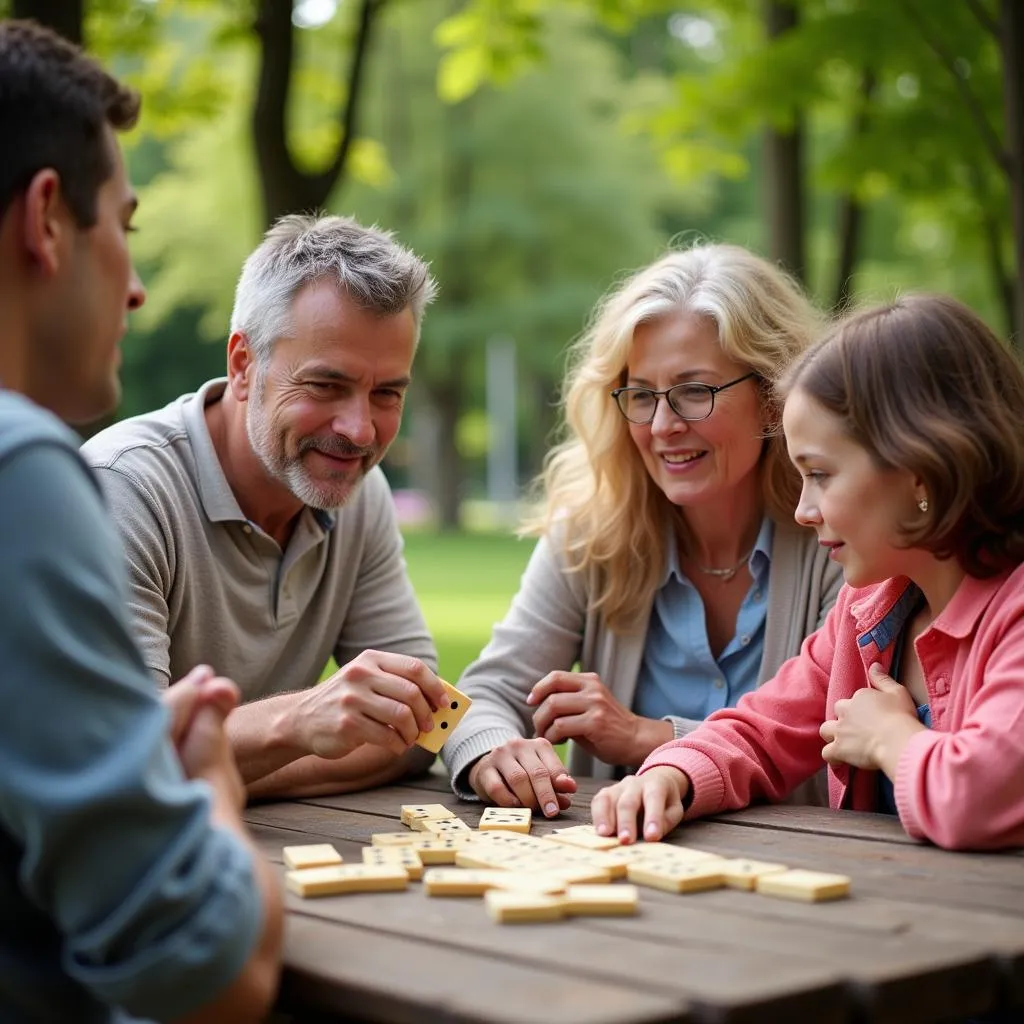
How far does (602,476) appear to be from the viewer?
429 centimetres

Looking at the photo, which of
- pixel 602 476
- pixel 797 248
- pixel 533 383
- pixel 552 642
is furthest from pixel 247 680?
pixel 533 383

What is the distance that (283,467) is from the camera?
382 centimetres

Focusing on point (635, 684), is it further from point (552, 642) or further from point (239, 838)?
point (239, 838)

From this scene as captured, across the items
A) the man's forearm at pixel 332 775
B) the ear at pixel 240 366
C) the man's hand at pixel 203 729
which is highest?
the ear at pixel 240 366

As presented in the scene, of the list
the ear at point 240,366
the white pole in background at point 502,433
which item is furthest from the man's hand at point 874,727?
the white pole in background at point 502,433

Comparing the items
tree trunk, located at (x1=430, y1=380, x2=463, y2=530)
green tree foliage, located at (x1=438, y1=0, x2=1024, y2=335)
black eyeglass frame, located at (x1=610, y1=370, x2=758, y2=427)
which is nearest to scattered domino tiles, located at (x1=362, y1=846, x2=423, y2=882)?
black eyeglass frame, located at (x1=610, y1=370, x2=758, y2=427)

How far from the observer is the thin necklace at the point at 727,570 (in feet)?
Result: 13.9

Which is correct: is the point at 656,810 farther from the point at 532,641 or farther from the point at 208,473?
the point at 208,473

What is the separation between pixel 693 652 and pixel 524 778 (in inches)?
38.6

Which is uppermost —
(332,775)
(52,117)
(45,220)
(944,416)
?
(52,117)

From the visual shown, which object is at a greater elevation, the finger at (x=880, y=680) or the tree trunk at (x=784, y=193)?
the tree trunk at (x=784, y=193)

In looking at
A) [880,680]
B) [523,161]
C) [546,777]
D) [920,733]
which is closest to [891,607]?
[880,680]

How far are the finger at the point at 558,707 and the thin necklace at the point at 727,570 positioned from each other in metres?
0.68

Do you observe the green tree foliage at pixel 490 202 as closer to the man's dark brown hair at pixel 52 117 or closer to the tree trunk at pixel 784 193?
the tree trunk at pixel 784 193
